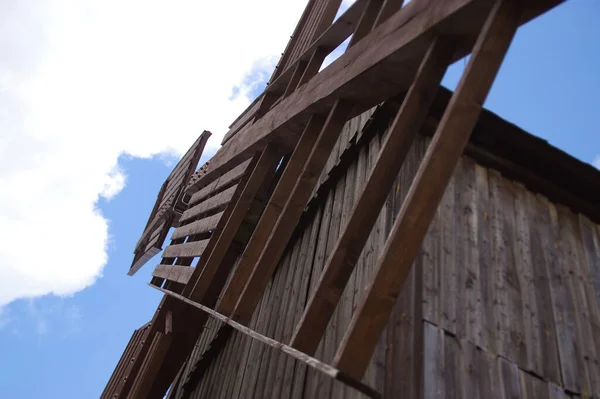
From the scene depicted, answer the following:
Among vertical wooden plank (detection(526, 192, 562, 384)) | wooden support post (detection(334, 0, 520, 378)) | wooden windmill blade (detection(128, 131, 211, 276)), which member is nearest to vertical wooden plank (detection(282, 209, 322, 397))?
vertical wooden plank (detection(526, 192, 562, 384))

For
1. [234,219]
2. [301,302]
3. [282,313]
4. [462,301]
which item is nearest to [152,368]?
[282,313]

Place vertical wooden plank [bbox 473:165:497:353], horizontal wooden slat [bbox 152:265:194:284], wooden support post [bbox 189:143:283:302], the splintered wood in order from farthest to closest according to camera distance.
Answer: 1. horizontal wooden slat [bbox 152:265:194:284]
2. wooden support post [bbox 189:143:283:302]
3. vertical wooden plank [bbox 473:165:497:353]
4. the splintered wood

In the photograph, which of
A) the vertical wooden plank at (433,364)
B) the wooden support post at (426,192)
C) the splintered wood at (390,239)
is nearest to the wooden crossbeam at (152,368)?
the splintered wood at (390,239)

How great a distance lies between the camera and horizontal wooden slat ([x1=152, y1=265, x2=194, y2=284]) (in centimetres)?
461

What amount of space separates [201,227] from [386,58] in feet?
10.3

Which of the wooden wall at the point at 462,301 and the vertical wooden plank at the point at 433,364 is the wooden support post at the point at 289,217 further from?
the vertical wooden plank at the point at 433,364

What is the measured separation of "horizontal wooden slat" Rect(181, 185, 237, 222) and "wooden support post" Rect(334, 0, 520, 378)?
9.53 feet

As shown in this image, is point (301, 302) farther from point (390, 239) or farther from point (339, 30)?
point (390, 239)

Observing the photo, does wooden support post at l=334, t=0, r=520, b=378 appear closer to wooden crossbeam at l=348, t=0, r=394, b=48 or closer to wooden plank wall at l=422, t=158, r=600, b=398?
wooden crossbeam at l=348, t=0, r=394, b=48

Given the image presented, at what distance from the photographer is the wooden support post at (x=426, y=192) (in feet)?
5.57

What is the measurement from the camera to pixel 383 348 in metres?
3.29

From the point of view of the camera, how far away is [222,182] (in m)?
5.27

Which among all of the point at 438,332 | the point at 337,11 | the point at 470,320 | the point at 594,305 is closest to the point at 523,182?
the point at 594,305

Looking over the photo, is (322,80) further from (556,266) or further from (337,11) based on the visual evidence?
(556,266)
